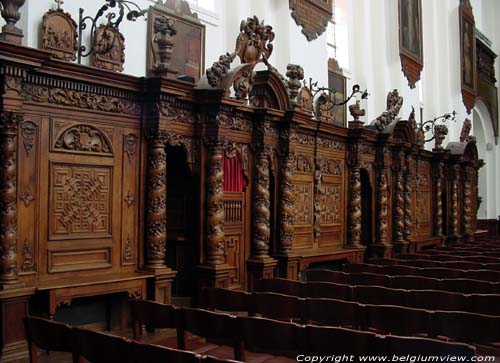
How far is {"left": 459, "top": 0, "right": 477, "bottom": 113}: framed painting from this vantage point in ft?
68.1

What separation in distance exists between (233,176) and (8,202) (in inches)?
149

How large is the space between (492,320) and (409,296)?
167cm

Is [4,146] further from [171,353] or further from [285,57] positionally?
[285,57]

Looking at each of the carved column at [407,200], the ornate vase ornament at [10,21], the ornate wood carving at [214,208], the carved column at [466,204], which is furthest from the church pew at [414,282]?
the carved column at [466,204]

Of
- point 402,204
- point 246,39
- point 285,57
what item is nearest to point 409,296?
point 246,39

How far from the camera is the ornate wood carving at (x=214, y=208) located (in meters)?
8.20

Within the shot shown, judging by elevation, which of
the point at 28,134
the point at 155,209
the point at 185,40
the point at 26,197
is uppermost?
the point at 185,40

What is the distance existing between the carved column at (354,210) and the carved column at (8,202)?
293 inches

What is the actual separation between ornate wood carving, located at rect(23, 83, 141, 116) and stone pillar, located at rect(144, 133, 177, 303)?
0.51 metres

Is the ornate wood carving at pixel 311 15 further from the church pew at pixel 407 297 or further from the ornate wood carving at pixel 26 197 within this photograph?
the ornate wood carving at pixel 26 197

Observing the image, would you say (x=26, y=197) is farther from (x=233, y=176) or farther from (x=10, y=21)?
(x=233, y=176)

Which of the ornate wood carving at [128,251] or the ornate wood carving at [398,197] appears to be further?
the ornate wood carving at [398,197]

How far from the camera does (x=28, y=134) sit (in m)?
6.30

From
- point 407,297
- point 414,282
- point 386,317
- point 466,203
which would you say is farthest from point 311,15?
point 466,203
